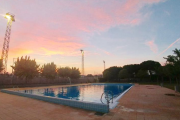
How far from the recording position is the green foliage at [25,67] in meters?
19.6

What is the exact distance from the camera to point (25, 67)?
64.4ft

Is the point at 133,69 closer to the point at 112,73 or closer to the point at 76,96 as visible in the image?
the point at 112,73

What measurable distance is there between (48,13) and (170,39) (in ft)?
53.0

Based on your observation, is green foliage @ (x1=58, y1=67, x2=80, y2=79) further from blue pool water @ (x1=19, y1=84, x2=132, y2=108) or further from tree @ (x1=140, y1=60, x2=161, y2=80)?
tree @ (x1=140, y1=60, x2=161, y2=80)

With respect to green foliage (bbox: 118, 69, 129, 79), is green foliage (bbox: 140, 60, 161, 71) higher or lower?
higher

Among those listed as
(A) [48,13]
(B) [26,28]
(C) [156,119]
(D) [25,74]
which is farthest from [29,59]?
(C) [156,119]

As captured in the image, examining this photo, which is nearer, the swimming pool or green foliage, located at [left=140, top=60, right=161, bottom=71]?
the swimming pool

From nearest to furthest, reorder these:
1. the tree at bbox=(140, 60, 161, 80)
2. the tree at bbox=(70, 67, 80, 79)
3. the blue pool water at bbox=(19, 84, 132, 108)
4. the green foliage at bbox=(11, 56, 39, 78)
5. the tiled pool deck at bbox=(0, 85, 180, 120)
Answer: the tiled pool deck at bbox=(0, 85, 180, 120) → the blue pool water at bbox=(19, 84, 132, 108) → the green foliage at bbox=(11, 56, 39, 78) → the tree at bbox=(70, 67, 80, 79) → the tree at bbox=(140, 60, 161, 80)

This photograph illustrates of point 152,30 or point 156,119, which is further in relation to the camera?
point 152,30

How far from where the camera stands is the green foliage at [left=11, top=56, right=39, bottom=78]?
19594 millimetres

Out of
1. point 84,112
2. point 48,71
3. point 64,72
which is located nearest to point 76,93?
point 84,112

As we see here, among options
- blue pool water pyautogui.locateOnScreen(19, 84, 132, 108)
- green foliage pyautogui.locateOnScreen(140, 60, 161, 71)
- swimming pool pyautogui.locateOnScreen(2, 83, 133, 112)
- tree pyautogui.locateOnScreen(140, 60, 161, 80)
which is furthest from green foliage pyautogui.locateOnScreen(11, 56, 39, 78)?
green foliage pyautogui.locateOnScreen(140, 60, 161, 71)

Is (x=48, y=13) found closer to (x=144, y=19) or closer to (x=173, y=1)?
(x=144, y=19)

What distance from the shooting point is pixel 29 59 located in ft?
67.6
